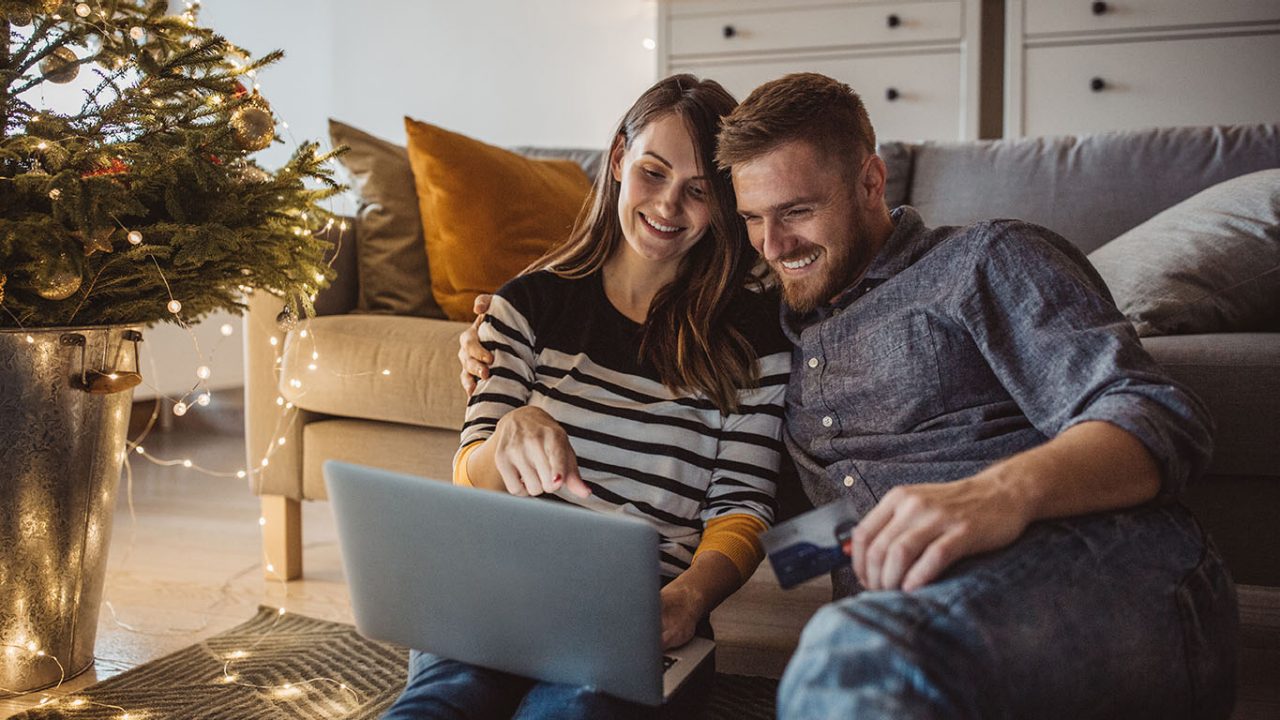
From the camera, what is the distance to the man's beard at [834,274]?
1136 mm

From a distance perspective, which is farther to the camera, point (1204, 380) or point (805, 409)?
point (1204, 380)

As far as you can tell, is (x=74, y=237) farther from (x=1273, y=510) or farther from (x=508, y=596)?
(x=1273, y=510)

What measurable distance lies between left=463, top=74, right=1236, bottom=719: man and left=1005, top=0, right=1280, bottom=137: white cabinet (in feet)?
6.46

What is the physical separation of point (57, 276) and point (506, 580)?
0.77m

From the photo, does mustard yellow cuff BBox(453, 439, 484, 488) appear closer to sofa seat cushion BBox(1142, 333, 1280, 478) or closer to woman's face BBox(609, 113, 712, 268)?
woman's face BBox(609, 113, 712, 268)

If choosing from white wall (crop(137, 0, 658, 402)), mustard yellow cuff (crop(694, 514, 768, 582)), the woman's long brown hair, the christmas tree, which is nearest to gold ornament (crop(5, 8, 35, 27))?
the christmas tree

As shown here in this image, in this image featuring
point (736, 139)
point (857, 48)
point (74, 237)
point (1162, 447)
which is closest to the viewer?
point (1162, 447)

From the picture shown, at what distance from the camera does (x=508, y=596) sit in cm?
82

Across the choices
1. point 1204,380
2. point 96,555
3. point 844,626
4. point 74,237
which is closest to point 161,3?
point 74,237

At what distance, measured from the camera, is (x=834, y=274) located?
1.14m

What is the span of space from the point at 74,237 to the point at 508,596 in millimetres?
809

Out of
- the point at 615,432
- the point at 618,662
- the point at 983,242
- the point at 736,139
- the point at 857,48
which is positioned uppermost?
the point at 857,48

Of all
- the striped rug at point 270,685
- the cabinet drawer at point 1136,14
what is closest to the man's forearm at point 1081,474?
the striped rug at point 270,685

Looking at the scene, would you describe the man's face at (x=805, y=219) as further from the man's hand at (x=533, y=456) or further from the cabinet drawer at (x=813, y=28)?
the cabinet drawer at (x=813, y=28)
